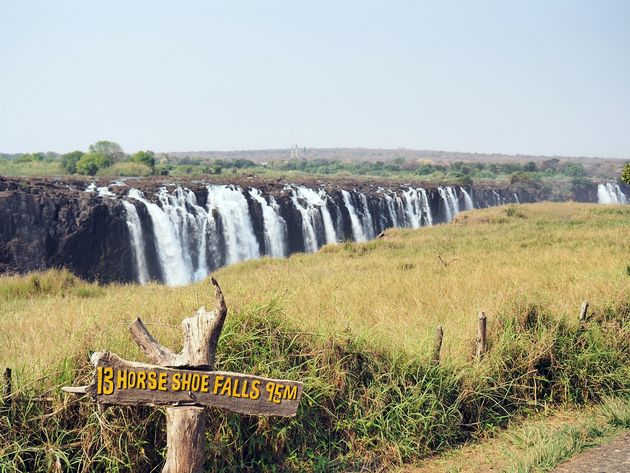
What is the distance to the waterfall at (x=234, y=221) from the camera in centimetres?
3484

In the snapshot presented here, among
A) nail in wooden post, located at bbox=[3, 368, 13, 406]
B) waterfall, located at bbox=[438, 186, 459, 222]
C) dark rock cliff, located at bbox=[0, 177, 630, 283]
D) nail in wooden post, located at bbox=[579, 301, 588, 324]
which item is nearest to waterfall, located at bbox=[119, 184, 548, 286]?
dark rock cliff, located at bbox=[0, 177, 630, 283]

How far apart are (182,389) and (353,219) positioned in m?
38.0

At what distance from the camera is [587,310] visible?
8984mm

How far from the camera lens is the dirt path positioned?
597 cm

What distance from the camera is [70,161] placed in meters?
57.2

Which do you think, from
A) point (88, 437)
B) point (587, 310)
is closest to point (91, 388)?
point (88, 437)

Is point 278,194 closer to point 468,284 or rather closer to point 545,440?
point 468,284

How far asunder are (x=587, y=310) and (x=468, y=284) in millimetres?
2932

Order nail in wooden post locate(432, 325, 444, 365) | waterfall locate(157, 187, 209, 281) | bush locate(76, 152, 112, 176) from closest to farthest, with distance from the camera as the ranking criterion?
nail in wooden post locate(432, 325, 444, 365) → waterfall locate(157, 187, 209, 281) → bush locate(76, 152, 112, 176)

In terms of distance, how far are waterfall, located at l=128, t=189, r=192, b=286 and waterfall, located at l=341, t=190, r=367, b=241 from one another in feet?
42.4

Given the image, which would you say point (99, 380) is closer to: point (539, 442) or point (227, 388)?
point (227, 388)

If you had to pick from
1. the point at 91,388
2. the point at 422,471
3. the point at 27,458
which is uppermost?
the point at 91,388

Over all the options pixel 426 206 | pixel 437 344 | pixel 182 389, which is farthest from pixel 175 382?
pixel 426 206

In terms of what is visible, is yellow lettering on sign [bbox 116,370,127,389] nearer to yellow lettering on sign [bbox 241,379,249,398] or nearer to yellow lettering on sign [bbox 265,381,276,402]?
yellow lettering on sign [bbox 241,379,249,398]
